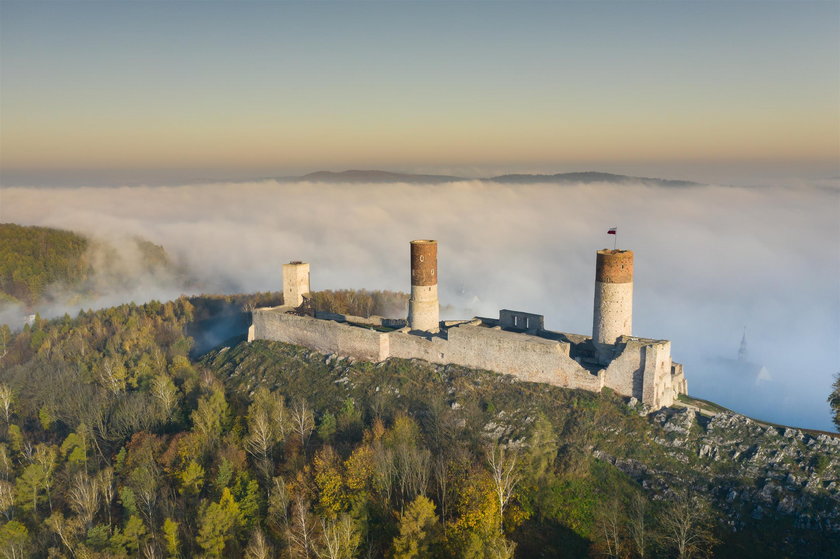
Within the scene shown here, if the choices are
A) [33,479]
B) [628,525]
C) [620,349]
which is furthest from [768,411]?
[33,479]

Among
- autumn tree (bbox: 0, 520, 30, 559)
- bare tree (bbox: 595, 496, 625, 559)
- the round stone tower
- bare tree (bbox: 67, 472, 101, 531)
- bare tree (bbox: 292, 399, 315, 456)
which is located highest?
the round stone tower

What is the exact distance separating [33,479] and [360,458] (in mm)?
19978

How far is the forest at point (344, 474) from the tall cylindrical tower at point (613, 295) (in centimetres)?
441

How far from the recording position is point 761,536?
78.5 feet

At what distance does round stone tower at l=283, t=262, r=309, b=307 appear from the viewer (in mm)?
50688

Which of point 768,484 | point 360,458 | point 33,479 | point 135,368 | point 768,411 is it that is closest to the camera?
point 768,484

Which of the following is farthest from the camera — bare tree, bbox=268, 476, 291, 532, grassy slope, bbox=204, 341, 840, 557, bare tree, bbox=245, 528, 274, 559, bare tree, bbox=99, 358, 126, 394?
bare tree, bbox=99, 358, 126, 394

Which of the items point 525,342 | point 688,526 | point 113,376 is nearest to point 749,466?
point 688,526

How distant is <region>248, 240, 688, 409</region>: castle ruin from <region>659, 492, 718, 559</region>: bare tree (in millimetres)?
6384

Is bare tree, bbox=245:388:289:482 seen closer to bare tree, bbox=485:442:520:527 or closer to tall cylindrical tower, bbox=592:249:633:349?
bare tree, bbox=485:442:520:527

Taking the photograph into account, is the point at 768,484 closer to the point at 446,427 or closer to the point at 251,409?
the point at 446,427

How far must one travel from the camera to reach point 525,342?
34406 mm

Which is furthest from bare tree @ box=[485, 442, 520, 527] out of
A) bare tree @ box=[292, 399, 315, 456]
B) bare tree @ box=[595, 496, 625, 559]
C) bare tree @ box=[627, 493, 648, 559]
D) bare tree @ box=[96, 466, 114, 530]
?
bare tree @ box=[96, 466, 114, 530]

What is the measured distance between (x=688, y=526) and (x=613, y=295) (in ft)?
45.8
